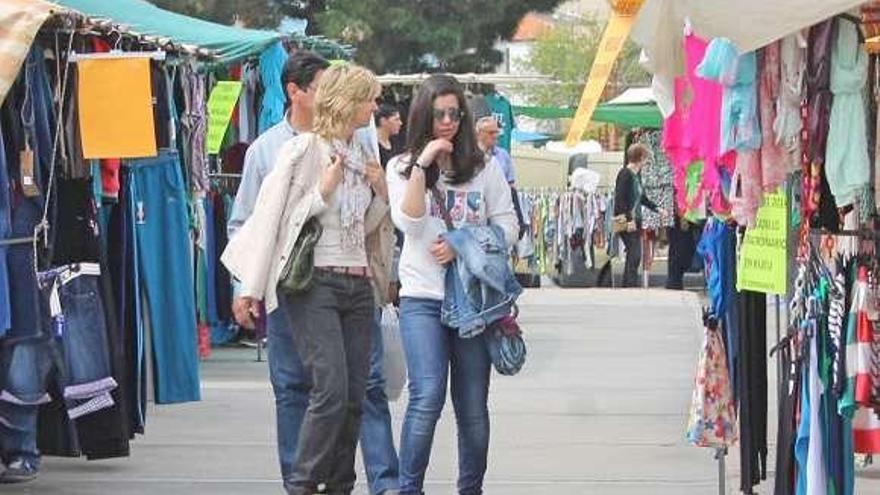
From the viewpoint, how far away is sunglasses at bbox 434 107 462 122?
8.29 meters

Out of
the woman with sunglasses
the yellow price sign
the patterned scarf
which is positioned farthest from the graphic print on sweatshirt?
the yellow price sign

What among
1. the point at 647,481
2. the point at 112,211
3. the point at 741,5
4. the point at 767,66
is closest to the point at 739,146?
the point at 767,66

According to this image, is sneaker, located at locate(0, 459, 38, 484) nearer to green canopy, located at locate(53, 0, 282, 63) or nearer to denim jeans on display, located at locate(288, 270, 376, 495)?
denim jeans on display, located at locate(288, 270, 376, 495)

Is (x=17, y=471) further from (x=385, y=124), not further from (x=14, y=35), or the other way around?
(x=385, y=124)

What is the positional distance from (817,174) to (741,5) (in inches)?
34.5

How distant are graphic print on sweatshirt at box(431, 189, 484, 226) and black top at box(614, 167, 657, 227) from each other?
15281 millimetres

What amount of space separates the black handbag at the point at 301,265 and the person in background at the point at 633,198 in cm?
1555

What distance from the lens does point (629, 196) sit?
23.6 meters

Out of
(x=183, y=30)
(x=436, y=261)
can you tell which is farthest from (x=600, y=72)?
(x=183, y=30)

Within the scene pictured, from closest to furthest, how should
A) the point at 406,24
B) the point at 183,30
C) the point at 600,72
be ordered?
the point at 600,72
the point at 183,30
the point at 406,24

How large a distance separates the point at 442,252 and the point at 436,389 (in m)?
0.54

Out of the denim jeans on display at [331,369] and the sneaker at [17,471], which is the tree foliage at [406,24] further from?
the denim jeans on display at [331,369]

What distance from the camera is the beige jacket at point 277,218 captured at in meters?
8.08

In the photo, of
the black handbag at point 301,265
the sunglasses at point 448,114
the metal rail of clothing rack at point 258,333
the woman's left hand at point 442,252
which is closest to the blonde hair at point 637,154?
the metal rail of clothing rack at point 258,333
